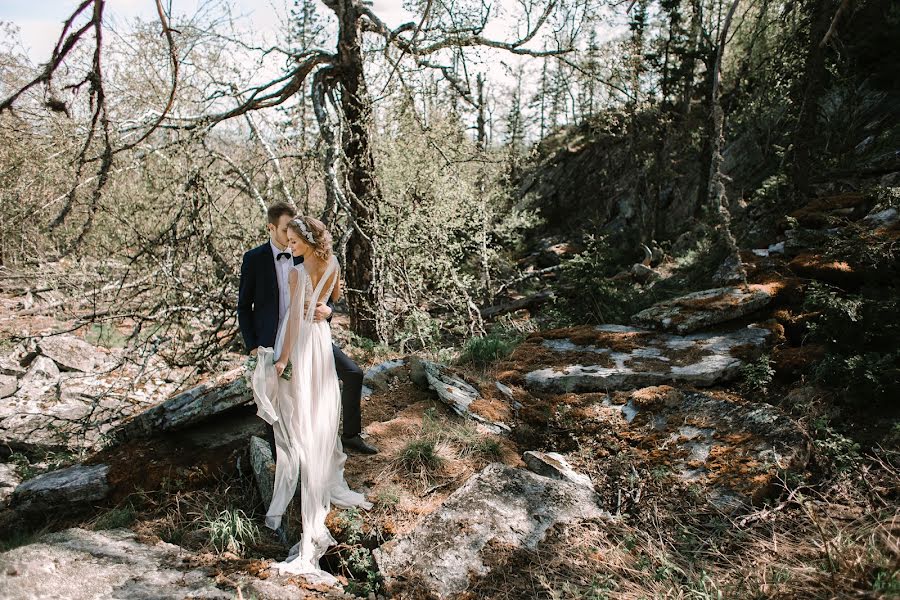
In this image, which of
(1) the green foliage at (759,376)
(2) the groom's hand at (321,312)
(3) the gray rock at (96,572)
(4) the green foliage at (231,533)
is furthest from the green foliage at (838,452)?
(4) the green foliage at (231,533)

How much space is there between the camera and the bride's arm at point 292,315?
3.47 metres

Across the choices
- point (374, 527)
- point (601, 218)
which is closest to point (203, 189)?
point (374, 527)

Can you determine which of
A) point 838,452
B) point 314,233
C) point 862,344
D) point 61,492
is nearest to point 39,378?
point 61,492

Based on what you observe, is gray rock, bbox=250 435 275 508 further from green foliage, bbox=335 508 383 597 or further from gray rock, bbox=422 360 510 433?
gray rock, bbox=422 360 510 433

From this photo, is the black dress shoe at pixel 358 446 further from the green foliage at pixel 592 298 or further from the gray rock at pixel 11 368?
the gray rock at pixel 11 368

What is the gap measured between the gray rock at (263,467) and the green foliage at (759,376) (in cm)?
387

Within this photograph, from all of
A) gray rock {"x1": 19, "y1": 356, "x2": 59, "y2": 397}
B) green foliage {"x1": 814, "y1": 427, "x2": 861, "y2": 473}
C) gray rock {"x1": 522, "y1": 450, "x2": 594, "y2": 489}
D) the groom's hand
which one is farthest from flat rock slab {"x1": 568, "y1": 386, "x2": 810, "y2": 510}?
gray rock {"x1": 19, "y1": 356, "x2": 59, "y2": 397}

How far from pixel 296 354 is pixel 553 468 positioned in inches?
76.1

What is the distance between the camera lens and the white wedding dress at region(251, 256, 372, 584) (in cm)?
343

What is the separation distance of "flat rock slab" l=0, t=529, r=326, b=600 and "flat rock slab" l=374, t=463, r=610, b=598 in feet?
1.56

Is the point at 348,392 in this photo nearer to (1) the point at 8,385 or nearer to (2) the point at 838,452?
(2) the point at 838,452

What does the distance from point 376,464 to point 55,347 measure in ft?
25.7

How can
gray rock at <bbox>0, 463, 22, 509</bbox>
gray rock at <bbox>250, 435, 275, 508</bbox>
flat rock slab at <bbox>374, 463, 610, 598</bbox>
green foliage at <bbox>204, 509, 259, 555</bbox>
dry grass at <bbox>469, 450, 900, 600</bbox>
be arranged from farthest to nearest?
gray rock at <bbox>0, 463, 22, 509</bbox> < gray rock at <bbox>250, 435, 275, 508</bbox> < green foliage at <bbox>204, 509, 259, 555</bbox> < flat rock slab at <bbox>374, 463, 610, 598</bbox> < dry grass at <bbox>469, 450, 900, 600</bbox>

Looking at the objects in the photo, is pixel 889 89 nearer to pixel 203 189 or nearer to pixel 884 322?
pixel 884 322
